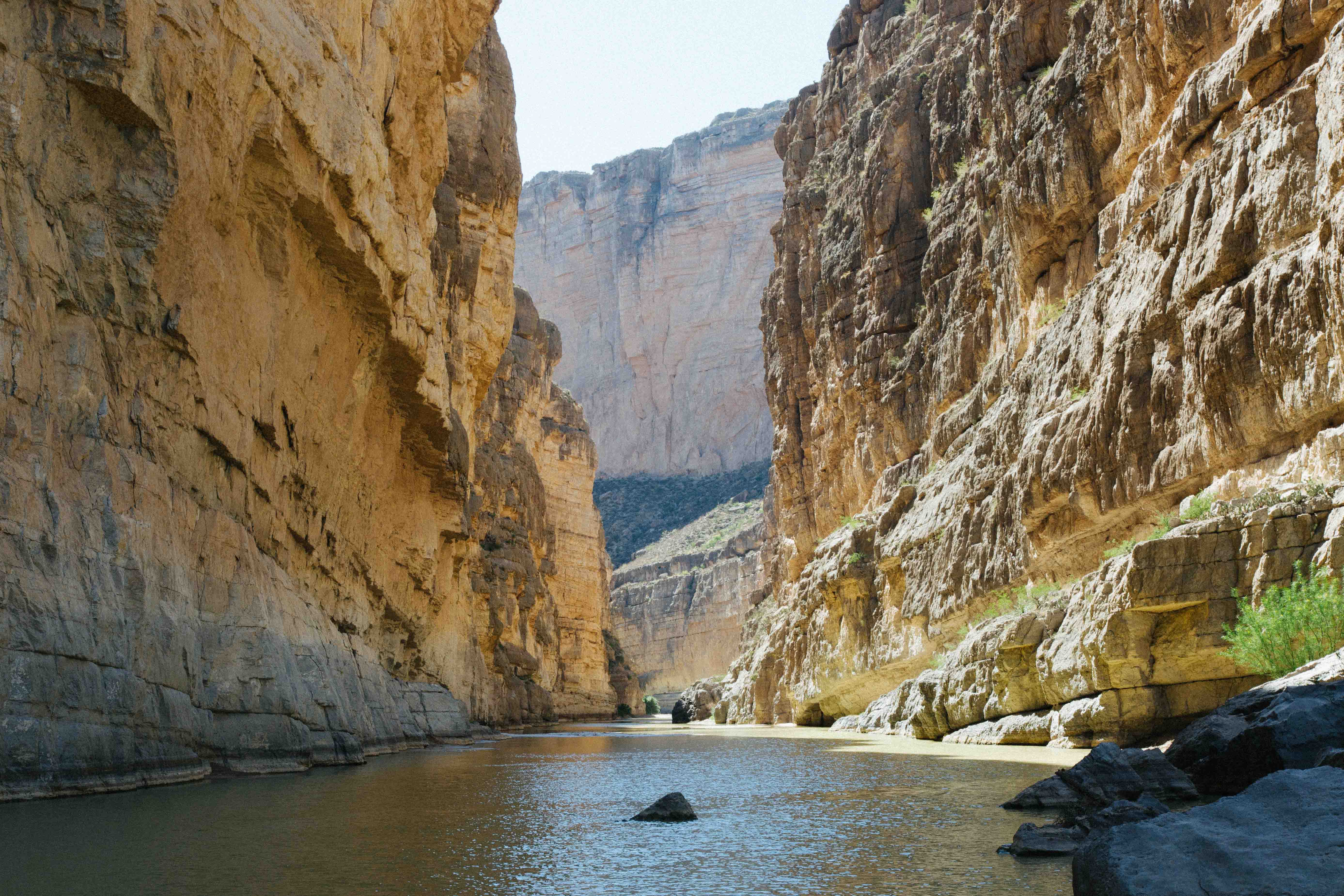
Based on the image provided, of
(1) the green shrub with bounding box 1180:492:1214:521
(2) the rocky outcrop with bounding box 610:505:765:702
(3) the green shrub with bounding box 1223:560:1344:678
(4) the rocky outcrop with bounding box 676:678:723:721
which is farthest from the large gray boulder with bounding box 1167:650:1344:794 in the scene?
(2) the rocky outcrop with bounding box 610:505:765:702

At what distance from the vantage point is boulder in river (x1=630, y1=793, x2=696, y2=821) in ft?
30.5

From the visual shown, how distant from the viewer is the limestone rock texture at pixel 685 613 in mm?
89188

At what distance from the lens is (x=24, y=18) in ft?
35.0

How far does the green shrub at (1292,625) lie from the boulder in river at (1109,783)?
13.6 feet

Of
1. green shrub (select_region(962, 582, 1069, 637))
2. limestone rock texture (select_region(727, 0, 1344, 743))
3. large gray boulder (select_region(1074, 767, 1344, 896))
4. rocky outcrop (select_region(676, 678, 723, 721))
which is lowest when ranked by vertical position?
Answer: rocky outcrop (select_region(676, 678, 723, 721))

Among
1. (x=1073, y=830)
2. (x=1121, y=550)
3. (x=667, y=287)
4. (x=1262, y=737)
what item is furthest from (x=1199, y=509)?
(x=667, y=287)

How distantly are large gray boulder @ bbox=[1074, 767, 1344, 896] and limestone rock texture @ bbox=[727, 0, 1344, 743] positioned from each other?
1004 centimetres

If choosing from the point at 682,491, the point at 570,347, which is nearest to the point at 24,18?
the point at 682,491

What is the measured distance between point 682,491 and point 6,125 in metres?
109

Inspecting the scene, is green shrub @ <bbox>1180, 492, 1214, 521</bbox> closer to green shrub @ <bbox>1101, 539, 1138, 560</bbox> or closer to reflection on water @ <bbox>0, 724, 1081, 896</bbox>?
green shrub @ <bbox>1101, 539, 1138, 560</bbox>

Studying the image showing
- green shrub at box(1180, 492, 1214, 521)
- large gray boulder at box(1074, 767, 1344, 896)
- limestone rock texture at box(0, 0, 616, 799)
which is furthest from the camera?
green shrub at box(1180, 492, 1214, 521)

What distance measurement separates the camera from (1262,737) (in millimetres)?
7906

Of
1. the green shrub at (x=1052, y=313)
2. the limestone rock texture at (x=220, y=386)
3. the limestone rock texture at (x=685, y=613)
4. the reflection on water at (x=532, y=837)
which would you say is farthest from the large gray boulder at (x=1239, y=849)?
the limestone rock texture at (x=685, y=613)

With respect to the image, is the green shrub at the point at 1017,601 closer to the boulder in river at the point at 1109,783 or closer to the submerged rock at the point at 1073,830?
the boulder in river at the point at 1109,783
